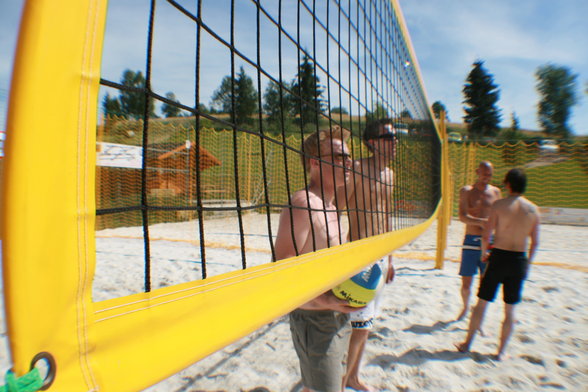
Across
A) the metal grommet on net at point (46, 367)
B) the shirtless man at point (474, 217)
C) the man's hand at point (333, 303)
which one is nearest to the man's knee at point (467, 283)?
the shirtless man at point (474, 217)

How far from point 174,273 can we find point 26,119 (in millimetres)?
4026

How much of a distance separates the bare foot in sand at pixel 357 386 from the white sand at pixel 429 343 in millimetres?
83

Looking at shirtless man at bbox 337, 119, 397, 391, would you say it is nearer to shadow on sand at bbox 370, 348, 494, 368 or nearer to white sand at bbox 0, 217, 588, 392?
white sand at bbox 0, 217, 588, 392

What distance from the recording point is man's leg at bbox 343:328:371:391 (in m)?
1.97

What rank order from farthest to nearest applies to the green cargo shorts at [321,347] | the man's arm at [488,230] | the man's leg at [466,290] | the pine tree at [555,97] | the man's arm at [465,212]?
1. the pine tree at [555,97]
2. the man's arm at [465,212]
3. the man's leg at [466,290]
4. the man's arm at [488,230]
5. the green cargo shorts at [321,347]

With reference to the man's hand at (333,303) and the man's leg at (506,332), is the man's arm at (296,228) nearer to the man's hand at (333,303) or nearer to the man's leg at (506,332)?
the man's hand at (333,303)

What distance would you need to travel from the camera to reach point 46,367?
363mm

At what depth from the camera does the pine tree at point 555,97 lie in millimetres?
33438

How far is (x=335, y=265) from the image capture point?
105cm

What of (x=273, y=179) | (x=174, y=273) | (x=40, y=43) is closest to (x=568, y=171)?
(x=273, y=179)

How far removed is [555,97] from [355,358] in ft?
137

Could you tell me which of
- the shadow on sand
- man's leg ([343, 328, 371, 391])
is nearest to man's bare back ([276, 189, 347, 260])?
man's leg ([343, 328, 371, 391])

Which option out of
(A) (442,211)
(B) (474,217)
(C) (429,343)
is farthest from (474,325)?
(A) (442,211)

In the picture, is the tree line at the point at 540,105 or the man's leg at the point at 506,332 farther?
the tree line at the point at 540,105
